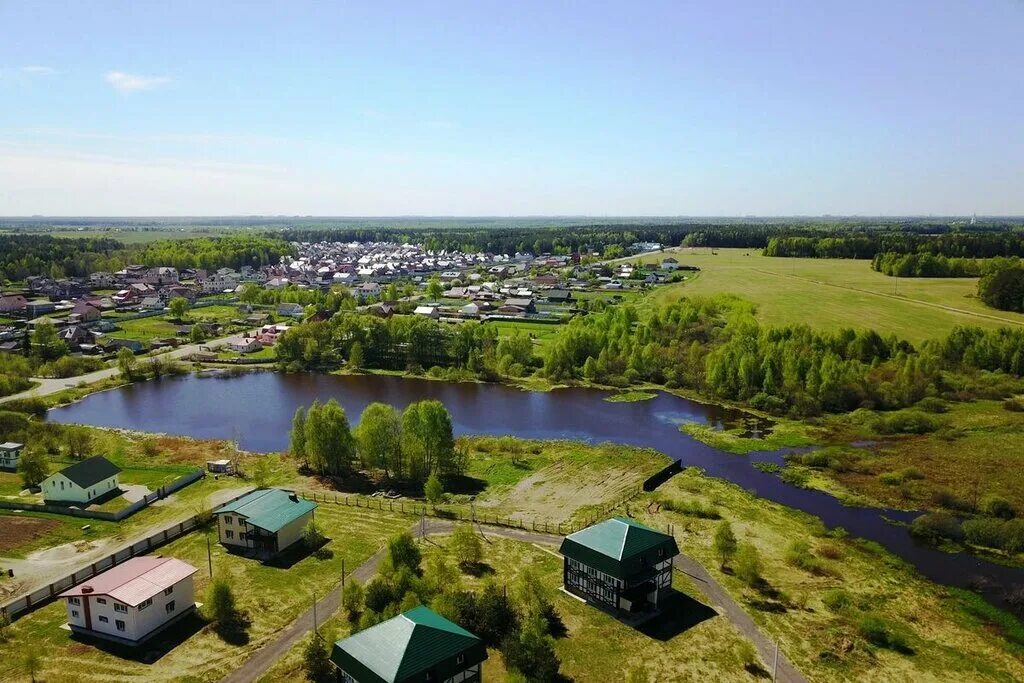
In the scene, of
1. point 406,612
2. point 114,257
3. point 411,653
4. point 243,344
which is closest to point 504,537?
point 406,612

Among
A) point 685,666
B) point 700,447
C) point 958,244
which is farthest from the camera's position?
point 958,244

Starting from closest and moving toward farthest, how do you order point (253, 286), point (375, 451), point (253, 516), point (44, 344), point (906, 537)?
1. point (253, 516)
2. point (906, 537)
3. point (375, 451)
4. point (44, 344)
5. point (253, 286)

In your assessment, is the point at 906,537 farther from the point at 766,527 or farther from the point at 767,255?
the point at 767,255

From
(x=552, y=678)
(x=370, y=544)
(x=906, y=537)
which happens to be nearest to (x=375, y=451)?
(x=370, y=544)

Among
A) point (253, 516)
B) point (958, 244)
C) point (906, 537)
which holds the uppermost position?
point (958, 244)

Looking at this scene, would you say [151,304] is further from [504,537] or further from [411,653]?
[411,653]

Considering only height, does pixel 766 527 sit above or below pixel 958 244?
below

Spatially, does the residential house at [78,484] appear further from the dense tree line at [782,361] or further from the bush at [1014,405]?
the bush at [1014,405]
